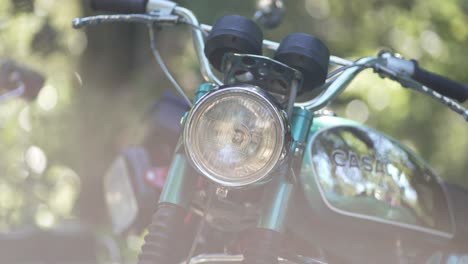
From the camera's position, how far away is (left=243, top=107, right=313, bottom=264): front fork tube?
1.42m

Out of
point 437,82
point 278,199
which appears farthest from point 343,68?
point 278,199

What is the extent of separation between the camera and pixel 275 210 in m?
1.46

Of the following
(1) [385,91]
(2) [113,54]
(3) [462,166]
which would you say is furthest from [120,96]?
(3) [462,166]

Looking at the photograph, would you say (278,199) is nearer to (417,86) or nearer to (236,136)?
(236,136)

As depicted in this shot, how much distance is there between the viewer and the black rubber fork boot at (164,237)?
1.44 metres

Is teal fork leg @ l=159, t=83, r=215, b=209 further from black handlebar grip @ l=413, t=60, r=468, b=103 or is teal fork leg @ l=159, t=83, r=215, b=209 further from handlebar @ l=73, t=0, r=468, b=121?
black handlebar grip @ l=413, t=60, r=468, b=103

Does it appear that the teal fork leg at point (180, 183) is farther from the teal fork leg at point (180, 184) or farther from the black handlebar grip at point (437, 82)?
the black handlebar grip at point (437, 82)

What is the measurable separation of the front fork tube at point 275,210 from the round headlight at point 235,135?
0.29 feet

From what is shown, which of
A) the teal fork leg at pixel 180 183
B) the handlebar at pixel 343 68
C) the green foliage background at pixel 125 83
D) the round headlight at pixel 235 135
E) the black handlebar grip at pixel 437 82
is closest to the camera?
the round headlight at pixel 235 135

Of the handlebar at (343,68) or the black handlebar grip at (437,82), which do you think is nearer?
the handlebar at (343,68)

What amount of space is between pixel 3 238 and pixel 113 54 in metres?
4.74

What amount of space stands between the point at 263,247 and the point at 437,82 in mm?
728

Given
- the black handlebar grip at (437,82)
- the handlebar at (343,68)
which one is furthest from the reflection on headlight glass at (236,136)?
the black handlebar grip at (437,82)

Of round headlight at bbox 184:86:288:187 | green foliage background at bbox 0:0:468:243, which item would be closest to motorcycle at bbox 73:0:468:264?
round headlight at bbox 184:86:288:187
